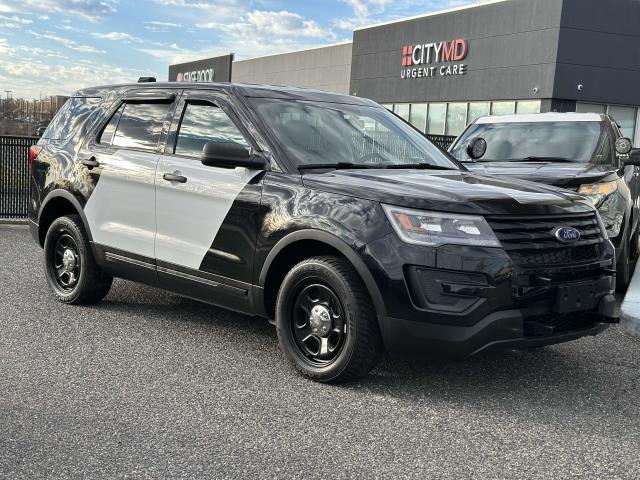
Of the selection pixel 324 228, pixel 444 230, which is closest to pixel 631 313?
pixel 444 230

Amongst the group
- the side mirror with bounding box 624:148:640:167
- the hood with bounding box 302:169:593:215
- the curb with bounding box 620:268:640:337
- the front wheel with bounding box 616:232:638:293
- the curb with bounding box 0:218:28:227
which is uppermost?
the side mirror with bounding box 624:148:640:167

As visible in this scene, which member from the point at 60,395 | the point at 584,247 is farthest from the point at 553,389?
the point at 60,395

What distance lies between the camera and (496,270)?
3.96 metres

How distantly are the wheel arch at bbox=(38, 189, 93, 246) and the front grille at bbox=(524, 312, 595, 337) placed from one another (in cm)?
361

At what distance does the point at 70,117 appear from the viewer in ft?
21.5

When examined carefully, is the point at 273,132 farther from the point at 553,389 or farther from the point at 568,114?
the point at 568,114

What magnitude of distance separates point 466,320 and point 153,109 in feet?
10.0

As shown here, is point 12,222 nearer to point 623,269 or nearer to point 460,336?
point 623,269

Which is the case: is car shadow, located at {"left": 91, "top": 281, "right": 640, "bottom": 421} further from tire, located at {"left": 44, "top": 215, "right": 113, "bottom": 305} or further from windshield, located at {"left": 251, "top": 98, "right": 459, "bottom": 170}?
windshield, located at {"left": 251, "top": 98, "right": 459, "bottom": 170}

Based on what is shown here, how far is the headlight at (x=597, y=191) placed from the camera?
6.70 meters

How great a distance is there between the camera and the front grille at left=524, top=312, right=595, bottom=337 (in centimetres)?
408

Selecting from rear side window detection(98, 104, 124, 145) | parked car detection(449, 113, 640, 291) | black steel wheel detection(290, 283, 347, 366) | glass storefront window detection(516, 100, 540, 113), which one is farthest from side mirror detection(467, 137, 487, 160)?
glass storefront window detection(516, 100, 540, 113)

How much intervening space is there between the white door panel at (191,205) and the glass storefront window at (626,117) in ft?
93.9

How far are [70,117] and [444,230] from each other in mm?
3967
